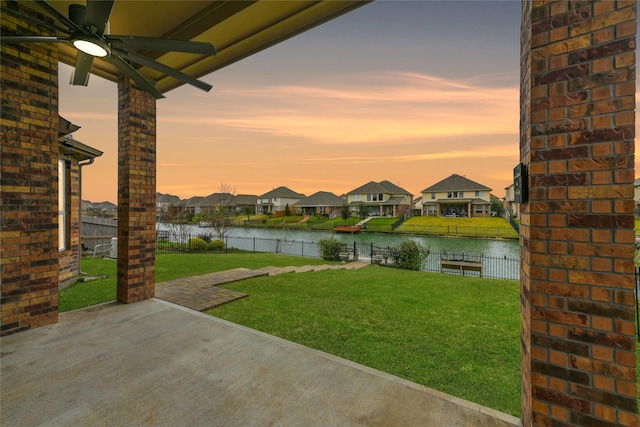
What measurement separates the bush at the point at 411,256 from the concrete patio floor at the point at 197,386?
9.13m

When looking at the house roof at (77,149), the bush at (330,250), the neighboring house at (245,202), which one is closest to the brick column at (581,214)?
the house roof at (77,149)

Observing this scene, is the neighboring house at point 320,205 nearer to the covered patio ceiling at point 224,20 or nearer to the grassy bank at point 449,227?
the grassy bank at point 449,227

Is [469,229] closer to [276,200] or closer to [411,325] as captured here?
[411,325]

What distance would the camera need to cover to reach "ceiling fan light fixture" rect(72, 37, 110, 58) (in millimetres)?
2475

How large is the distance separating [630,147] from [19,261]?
5.50m

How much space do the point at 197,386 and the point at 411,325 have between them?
10.2ft

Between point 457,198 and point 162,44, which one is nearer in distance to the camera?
point 162,44

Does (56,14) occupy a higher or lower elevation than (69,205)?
higher

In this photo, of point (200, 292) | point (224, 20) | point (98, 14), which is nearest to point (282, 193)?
point (200, 292)

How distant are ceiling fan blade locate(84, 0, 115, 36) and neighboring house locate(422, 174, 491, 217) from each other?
41.5 meters

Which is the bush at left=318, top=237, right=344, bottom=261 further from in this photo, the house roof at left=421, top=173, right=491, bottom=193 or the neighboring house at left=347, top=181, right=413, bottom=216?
the house roof at left=421, top=173, right=491, bottom=193

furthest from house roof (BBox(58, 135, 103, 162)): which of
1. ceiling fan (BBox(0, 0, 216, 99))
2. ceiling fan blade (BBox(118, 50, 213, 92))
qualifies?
ceiling fan blade (BBox(118, 50, 213, 92))

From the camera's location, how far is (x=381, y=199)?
45.8 m

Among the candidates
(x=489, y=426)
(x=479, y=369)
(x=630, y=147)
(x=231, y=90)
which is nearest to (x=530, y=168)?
(x=630, y=147)
